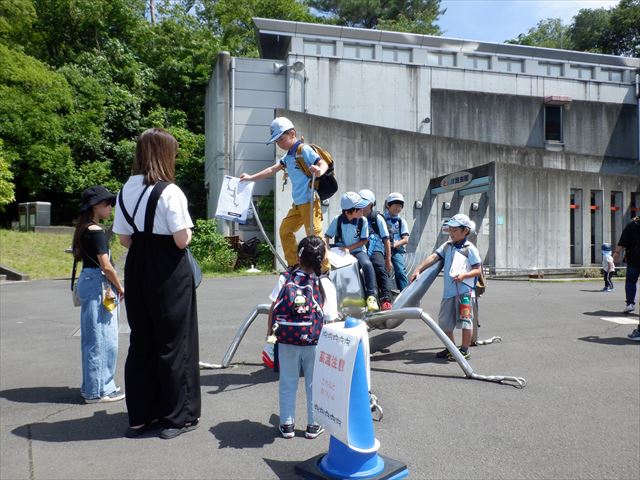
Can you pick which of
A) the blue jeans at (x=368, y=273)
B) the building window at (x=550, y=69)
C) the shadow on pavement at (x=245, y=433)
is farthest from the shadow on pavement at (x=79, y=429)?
the building window at (x=550, y=69)

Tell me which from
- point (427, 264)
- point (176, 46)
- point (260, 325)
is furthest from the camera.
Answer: point (176, 46)

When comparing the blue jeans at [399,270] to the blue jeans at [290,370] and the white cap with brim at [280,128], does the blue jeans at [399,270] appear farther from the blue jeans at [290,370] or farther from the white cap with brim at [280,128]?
the blue jeans at [290,370]

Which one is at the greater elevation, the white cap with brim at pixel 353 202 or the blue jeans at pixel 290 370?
the white cap with brim at pixel 353 202

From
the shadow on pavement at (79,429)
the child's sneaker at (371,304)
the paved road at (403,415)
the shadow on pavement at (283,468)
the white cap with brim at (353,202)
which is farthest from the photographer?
the white cap with brim at (353,202)

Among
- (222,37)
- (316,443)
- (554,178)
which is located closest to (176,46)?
(222,37)

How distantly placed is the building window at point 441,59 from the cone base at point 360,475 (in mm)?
26872

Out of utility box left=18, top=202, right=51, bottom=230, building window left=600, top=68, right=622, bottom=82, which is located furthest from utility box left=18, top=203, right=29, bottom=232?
building window left=600, top=68, right=622, bottom=82

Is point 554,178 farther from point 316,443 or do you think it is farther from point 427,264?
point 316,443

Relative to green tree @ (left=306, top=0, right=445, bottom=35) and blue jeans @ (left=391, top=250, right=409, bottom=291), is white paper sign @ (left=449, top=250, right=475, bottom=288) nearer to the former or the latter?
blue jeans @ (left=391, top=250, right=409, bottom=291)

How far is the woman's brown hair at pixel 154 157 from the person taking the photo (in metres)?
4.41

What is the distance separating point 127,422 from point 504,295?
35.2 feet

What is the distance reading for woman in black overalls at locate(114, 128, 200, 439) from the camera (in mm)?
4305

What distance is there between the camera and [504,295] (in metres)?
13.7

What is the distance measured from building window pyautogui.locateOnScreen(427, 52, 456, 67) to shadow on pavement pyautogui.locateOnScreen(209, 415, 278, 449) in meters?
26.3
